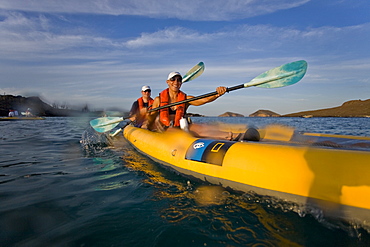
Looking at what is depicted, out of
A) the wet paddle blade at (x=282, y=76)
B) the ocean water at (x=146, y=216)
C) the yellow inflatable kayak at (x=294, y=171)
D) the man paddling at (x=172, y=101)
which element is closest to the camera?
the ocean water at (x=146, y=216)

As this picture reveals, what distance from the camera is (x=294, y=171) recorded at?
247 cm

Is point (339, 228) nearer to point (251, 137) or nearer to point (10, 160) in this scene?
point (251, 137)

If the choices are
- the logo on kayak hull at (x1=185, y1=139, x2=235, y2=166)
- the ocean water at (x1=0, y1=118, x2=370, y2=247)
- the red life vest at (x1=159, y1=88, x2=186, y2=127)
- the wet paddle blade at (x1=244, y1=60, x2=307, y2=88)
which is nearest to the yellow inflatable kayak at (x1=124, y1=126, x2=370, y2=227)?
the logo on kayak hull at (x1=185, y1=139, x2=235, y2=166)

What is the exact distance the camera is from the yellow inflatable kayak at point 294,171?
212 centimetres

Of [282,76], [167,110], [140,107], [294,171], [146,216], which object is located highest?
[282,76]

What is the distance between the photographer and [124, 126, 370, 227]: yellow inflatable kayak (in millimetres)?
2115

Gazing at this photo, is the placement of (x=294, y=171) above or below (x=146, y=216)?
above

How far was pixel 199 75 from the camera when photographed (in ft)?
21.1

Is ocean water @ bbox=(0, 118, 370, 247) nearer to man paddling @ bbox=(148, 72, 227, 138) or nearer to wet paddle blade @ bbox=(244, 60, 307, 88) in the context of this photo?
man paddling @ bbox=(148, 72, 227, 138)

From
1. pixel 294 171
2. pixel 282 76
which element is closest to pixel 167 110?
pixel 282 76

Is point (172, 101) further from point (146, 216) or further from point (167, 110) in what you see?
point (146, 216)

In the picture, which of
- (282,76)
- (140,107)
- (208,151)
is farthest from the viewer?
(140,107)

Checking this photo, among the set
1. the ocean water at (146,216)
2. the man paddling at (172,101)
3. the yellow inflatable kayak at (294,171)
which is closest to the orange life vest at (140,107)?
the man paddling at (172,101)

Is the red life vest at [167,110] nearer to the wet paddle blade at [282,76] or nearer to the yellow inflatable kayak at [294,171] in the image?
the yellow inflatable kayak at [294,171]
